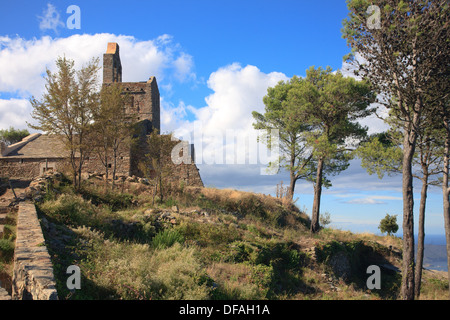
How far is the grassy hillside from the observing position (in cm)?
761

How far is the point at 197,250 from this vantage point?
39.1 feet

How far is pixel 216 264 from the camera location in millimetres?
11148

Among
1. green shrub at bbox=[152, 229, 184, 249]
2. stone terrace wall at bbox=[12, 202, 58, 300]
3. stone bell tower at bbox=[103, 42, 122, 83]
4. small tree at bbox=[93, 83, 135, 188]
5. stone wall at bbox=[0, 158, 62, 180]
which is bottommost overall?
green shrub at bbox=[152, 229, 184, 249]

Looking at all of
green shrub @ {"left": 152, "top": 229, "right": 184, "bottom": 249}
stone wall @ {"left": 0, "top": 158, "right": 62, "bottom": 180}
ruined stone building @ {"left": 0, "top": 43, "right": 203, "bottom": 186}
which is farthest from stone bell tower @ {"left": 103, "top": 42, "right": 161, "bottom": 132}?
green shrub @ {"left": 152, "top": 229, "right": 184, "bottom": 249}

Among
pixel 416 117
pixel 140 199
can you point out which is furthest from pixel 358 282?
pixel 140 199

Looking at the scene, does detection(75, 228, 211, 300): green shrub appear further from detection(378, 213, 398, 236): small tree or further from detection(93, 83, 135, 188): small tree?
detection(378, 213, 398, 236): small tree

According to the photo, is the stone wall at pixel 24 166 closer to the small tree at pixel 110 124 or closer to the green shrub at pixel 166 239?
the small tree at pixel 110 124

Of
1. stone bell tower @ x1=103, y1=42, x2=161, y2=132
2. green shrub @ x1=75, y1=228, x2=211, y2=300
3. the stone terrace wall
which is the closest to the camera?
the stone terrace wall

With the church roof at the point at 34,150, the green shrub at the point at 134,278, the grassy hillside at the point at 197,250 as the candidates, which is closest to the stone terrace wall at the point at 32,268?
the grassy hillside at the point at 197,250

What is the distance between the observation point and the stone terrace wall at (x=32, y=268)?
555 centimetres

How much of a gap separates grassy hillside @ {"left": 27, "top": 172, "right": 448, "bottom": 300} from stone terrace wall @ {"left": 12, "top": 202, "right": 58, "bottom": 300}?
41 cm

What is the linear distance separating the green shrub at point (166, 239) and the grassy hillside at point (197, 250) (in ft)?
0.14
